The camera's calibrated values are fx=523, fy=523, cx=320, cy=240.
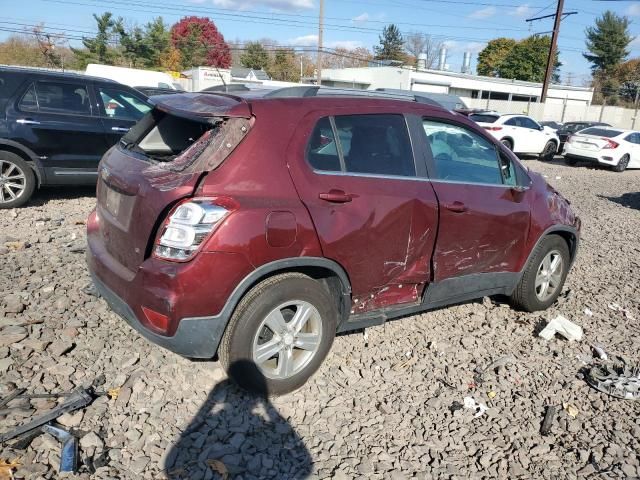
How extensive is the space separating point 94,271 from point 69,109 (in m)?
4.69

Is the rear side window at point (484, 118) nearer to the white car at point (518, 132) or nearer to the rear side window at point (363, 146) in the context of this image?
the white car at point (518, 132)

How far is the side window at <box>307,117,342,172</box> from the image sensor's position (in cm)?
317

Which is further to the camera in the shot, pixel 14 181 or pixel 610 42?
pixel 610 42

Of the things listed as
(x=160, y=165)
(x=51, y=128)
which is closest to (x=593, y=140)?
(x=51, y=128)

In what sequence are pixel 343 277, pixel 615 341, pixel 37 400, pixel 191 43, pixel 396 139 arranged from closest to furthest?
pixel 37 400, pixel 343 277, pixel 396 139, pixel 615 341, pixel 191 43

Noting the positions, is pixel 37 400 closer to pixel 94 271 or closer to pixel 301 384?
pixel 94 271

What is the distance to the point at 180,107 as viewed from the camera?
131 inches

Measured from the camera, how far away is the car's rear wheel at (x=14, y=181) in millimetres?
6762

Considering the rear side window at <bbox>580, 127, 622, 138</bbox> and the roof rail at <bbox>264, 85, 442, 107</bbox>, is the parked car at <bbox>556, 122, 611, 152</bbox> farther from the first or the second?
the roof rail at <bbox>264, 85, 442, 107</bbox>

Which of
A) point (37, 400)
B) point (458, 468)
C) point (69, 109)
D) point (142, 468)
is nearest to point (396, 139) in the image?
point (458, 468)

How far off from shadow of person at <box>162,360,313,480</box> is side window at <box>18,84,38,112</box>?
17.8 ft

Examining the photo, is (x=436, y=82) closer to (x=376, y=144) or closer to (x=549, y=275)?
(x=549, y=275)

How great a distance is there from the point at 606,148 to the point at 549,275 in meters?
14.3

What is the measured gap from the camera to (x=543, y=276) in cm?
478
